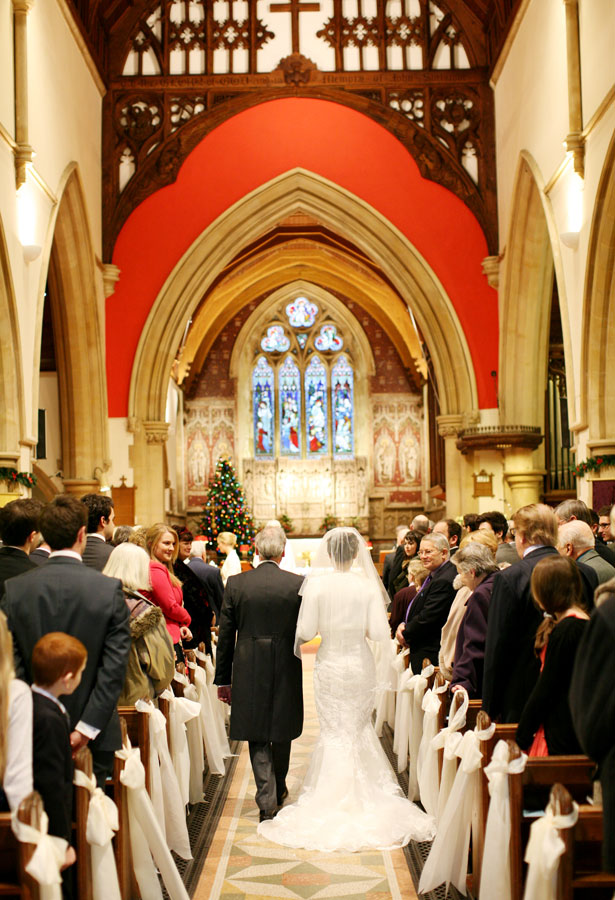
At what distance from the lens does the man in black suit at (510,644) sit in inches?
148

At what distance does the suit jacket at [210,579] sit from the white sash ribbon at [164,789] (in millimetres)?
2848

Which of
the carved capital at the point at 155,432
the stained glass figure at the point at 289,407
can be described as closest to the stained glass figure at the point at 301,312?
the stained glass figure at the point at 289,407

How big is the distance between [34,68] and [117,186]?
3.91m

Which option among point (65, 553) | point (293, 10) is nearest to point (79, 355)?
point (293, 10)

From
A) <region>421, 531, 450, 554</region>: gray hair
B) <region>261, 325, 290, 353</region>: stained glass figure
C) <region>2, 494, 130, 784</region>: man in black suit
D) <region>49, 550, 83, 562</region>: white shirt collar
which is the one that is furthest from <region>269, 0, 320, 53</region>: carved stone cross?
<region>2, 494, 130, 784</region>: man in black suit

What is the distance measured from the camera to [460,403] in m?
14.5

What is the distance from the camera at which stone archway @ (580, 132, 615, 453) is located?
9.53m

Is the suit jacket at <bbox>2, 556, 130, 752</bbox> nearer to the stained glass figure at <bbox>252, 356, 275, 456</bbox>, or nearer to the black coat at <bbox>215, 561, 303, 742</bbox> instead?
the black coat at <bbox>215, 561, 303, 742</bbox>

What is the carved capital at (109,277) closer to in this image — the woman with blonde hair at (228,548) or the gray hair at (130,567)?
the woman with blonde hair at (228,548)

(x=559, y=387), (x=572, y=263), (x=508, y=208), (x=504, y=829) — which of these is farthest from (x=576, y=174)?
(x=504, y=829)

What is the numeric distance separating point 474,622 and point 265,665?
1.28 metres

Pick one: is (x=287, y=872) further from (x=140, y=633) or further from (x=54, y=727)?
(x=54, y=727)

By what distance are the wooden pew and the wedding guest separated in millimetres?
1594

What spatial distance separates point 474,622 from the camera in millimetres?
4438
